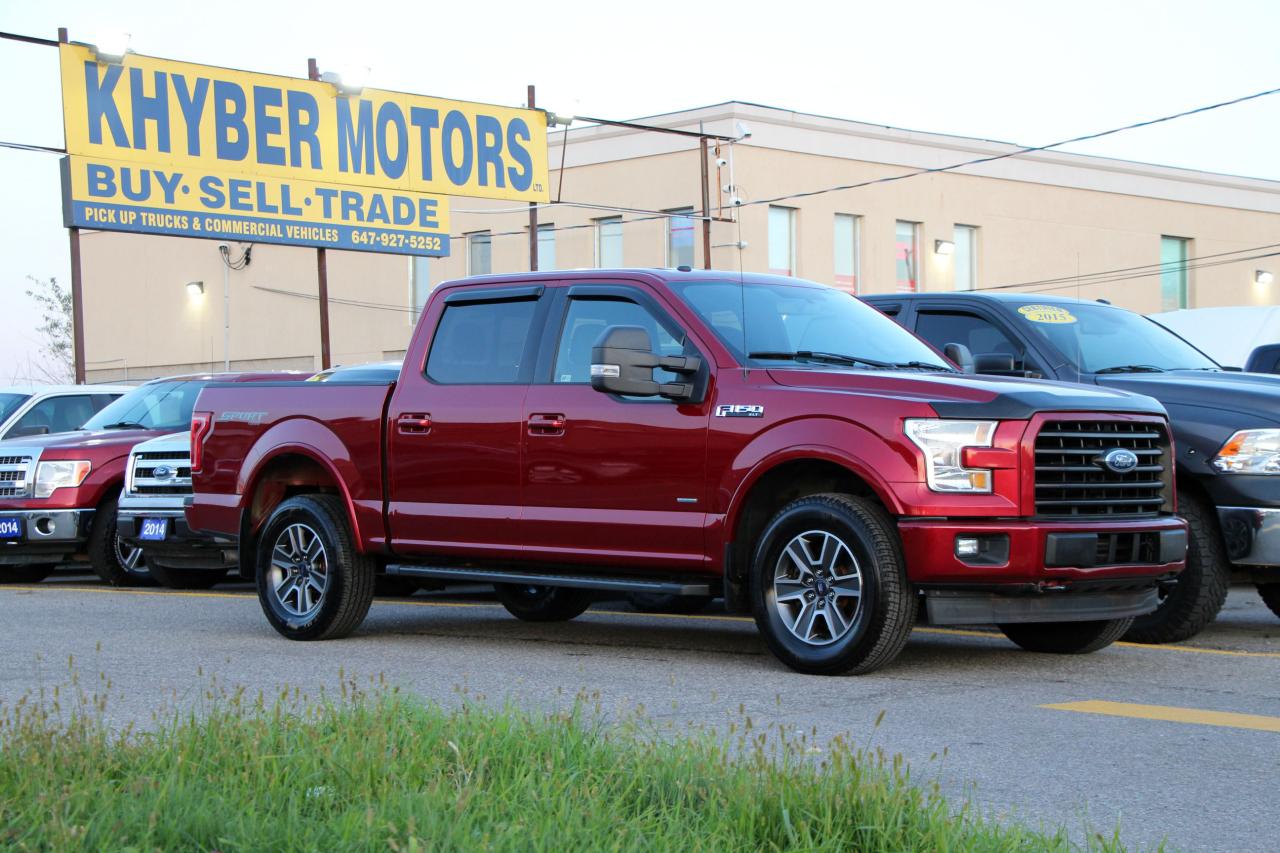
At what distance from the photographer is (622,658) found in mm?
8898

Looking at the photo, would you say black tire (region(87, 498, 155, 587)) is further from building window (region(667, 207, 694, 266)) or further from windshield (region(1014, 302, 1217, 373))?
building window (region(667, 207, 694, 266))

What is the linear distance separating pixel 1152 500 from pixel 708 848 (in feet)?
15.5

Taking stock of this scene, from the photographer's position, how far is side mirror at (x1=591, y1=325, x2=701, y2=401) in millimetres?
8367

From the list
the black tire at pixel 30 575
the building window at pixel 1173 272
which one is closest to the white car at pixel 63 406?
the black tire at pixel 30 575

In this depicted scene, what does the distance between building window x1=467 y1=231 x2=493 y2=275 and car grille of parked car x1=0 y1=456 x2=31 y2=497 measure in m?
26.5

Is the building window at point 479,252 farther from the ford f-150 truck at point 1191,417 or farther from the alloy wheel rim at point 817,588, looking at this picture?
the alloy wheel rim at point 817,588

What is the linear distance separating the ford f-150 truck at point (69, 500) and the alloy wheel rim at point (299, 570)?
215 inches

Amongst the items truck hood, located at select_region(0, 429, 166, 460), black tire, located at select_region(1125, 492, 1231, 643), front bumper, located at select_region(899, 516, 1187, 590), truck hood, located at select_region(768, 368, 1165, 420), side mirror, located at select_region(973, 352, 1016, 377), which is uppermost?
side mirror, located at select_region(973, 352, 1016, 377)

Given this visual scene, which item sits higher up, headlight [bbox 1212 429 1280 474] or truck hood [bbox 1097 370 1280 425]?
truck hood [bbox 1097 370 1280 425]

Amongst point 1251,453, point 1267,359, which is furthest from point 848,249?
point 1251,453

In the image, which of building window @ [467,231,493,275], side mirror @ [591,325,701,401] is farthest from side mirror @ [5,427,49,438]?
building window @ [467,231,493,275]

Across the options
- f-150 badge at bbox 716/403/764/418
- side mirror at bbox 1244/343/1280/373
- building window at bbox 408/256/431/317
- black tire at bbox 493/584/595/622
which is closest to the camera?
f-150 badge at bbox 716/403/764/418

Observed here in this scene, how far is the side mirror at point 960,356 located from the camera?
30.7ft

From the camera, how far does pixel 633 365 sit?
8.38 m
